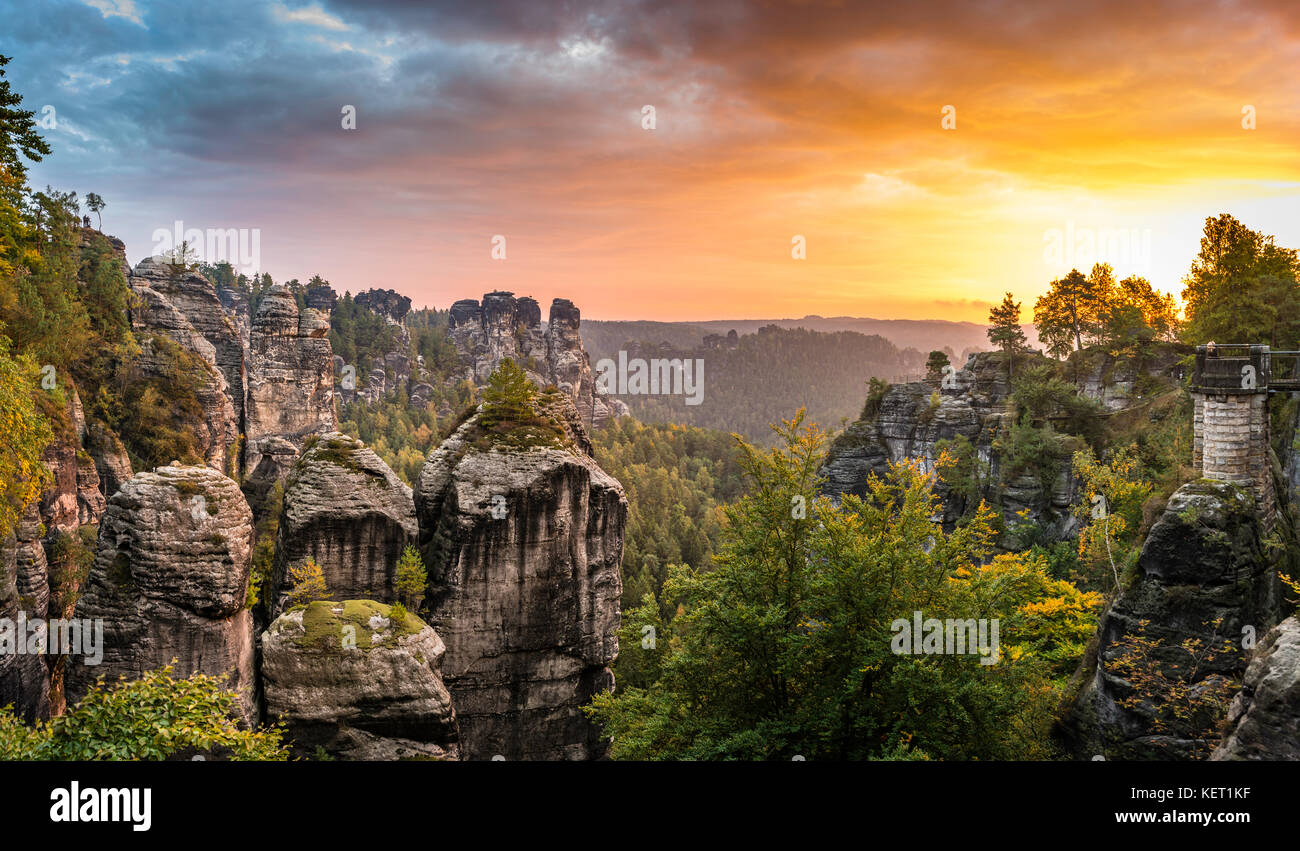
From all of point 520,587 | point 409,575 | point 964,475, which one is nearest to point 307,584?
point 409,575

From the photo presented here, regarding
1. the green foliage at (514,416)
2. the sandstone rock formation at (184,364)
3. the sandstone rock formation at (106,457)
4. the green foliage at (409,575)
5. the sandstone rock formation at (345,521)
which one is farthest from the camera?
the sandstone rock formation at (184,364)

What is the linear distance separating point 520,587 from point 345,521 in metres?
5.37

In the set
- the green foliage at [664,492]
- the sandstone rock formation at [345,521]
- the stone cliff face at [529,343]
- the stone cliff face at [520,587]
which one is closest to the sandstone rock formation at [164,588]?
the sandstone rock formation at [345,521]

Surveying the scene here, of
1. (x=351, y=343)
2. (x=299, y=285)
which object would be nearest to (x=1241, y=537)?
(x=351, y=343)

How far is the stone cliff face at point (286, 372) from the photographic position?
2854 inches

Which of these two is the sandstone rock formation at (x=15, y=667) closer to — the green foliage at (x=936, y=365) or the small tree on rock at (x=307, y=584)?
the small tree on rock at (x=307, y=584)

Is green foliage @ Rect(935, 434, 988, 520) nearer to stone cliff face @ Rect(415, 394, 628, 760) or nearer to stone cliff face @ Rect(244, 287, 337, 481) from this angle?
stone cliff face @ Rect(415, 394, 628, 760)

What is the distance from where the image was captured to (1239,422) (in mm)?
20984

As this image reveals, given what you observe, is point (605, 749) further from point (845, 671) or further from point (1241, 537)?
point (1241, 537)

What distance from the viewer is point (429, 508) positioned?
71.8ft

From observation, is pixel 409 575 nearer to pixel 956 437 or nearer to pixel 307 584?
pixel 307 584

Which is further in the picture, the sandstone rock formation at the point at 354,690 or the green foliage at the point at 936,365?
the green foliage at the point at 936,365

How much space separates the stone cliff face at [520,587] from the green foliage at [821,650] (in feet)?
12.0
